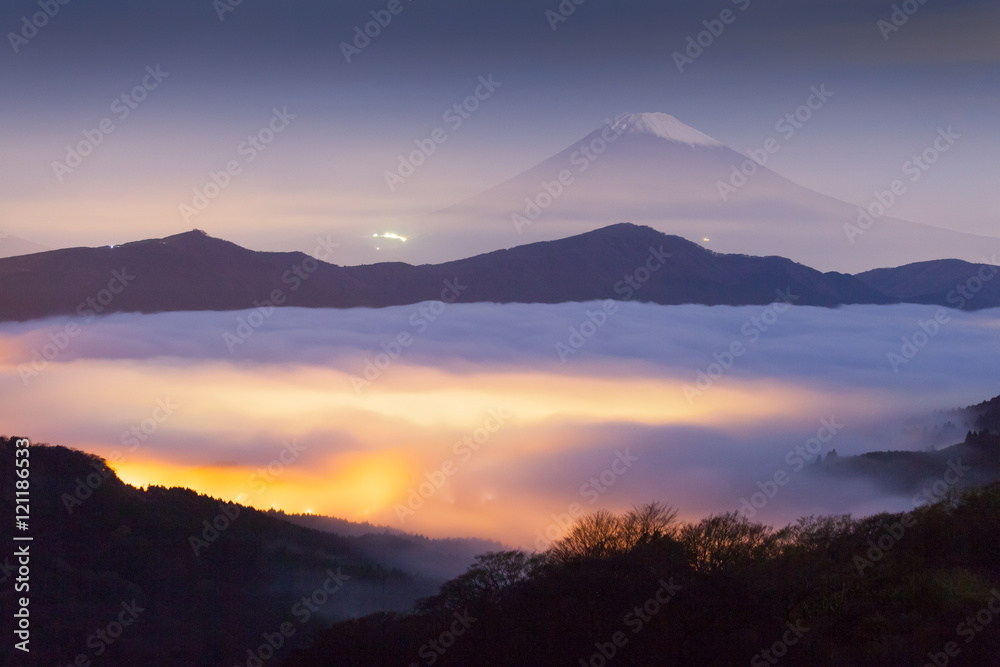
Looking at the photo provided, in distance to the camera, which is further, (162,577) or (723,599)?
(162,577)

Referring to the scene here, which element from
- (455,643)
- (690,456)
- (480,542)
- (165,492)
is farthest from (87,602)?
(690,456)


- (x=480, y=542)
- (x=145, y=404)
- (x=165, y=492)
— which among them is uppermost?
(x=145, y=404)

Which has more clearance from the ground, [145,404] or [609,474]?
[145,404]

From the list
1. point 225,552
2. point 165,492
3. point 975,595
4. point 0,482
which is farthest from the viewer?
point 165,492

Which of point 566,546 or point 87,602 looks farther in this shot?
point 87,602

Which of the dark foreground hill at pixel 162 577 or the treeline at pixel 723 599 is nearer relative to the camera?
the treeline at pixel 723 599

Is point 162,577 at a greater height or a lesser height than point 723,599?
lesser

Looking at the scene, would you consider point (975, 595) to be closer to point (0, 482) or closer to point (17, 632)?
point (17, 632)

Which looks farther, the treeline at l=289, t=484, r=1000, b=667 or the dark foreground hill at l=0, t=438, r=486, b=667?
the dark foreground hill at l=0, t=438, r=486, b=667
